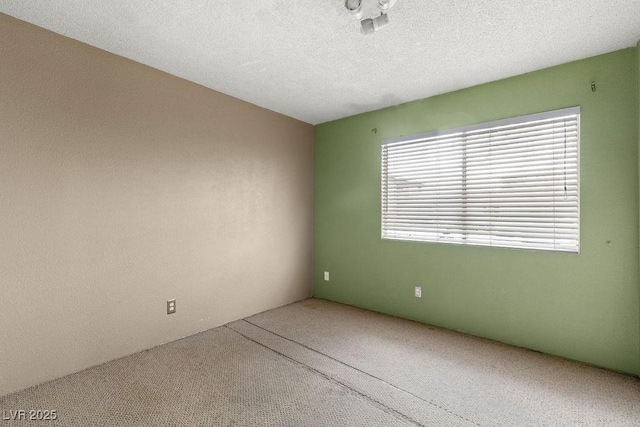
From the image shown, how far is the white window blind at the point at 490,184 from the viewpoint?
8.50ft

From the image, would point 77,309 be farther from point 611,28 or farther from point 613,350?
point 611,28

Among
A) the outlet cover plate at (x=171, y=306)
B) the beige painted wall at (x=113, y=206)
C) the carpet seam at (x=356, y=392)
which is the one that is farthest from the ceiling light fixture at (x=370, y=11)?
the outlet cover plate at (x=171, y=306)

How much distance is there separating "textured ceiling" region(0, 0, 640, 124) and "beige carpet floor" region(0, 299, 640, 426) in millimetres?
2483

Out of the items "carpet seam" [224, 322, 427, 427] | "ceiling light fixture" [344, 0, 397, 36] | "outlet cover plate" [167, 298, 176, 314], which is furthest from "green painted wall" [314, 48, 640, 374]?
"outlet cover plate" [167, 298, 176, 314]

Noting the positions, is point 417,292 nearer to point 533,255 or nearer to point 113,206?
point 533,255

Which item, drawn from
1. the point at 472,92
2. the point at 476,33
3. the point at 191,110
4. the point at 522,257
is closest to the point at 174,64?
the point at 191,110

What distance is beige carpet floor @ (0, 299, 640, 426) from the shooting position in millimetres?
1834

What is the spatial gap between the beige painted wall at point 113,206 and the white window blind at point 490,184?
171 centimetres

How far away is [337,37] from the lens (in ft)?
7.29

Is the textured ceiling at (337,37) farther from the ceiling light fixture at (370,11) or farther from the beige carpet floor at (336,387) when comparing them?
the beige carpet floor at (336,387)

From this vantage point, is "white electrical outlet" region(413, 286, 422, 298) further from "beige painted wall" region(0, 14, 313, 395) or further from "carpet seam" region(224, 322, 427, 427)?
"beige painted wall" region(0, 14, 313, 395)

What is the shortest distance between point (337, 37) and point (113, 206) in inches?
86.8

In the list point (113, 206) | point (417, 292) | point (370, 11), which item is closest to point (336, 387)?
point (417, 292)

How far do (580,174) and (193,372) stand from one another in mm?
3454
